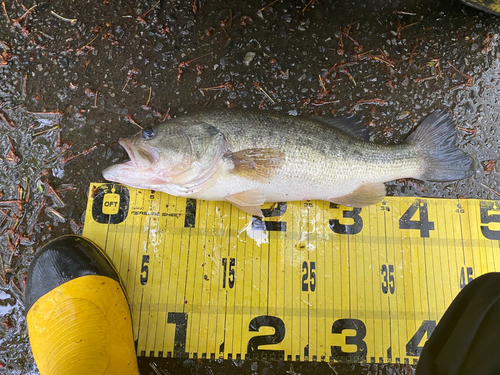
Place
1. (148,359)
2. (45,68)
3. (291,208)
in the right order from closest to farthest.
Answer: (148,359)
(291,208)
(45,68)

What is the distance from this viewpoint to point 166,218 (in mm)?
2691

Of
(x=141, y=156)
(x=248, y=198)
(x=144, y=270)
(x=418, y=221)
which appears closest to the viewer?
(x=141, y=156)

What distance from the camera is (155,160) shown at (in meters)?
2.37

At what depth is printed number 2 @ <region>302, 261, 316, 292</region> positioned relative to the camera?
8.50 feet

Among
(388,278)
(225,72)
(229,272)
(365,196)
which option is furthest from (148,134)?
(388,278)

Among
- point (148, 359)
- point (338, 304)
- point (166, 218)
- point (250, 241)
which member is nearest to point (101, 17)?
point (166, 218)

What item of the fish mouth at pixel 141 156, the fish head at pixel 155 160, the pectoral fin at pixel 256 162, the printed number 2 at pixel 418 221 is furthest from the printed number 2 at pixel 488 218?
the fish mouth at pixel 141 156

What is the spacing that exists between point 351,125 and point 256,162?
108 cm

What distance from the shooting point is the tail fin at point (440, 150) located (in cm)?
274

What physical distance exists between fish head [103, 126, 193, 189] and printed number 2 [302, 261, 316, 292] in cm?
136

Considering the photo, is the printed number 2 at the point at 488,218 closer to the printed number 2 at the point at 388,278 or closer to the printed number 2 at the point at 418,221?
the printed number 2 at the point at 418,221

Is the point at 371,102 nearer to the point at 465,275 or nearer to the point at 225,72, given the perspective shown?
the point at 225,72

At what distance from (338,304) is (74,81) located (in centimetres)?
335

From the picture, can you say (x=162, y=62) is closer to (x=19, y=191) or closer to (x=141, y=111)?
(x=141, y=111)
